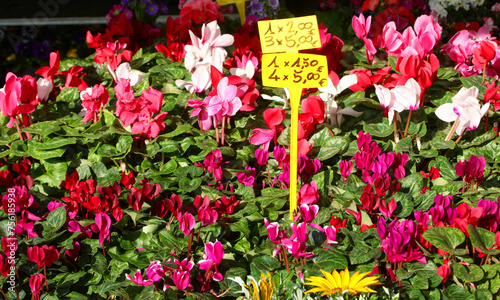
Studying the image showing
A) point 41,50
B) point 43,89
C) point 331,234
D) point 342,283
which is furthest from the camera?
point 41,50

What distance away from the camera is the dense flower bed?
1.21 metres

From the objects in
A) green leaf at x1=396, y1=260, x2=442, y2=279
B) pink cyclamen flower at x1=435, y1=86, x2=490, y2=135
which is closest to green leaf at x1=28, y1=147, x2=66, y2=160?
green leaf at x1=396, y1=260, x2=442, y2=279

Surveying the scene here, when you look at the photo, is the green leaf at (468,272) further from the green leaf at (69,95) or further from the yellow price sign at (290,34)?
the green leaf at (69,95)

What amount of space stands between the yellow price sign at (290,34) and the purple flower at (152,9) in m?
2.16

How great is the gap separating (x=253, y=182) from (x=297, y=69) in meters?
0.43

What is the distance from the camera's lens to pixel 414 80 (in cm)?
153

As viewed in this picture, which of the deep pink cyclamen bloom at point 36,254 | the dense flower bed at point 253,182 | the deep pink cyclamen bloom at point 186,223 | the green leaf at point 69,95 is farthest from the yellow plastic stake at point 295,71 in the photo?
the green leaf at point 69,95

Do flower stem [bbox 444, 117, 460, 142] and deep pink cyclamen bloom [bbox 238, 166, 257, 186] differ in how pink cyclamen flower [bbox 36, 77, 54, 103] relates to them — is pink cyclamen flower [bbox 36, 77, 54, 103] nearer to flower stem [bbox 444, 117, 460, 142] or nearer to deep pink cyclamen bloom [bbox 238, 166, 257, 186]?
deep pink cyclamen bloom [bbox 238, 166, 257, 186]

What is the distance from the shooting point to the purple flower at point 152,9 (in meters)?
3.41

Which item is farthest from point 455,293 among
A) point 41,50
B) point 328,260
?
point 41,50

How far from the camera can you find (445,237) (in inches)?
47.6

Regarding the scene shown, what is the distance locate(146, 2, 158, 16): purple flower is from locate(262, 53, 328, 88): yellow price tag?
2247 millimetres

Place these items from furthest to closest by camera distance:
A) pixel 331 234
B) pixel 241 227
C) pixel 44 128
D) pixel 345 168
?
pixel 44 128, pixel 345 168, pixel 241 227, pixel 331 234

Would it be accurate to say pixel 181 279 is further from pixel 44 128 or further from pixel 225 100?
pixel 44 128
